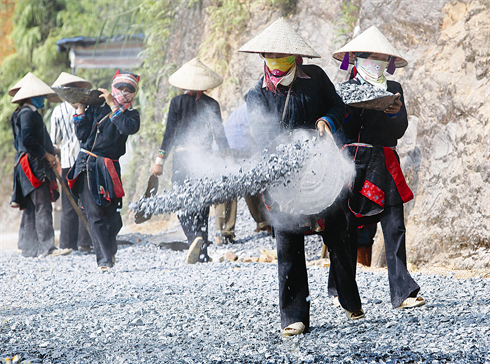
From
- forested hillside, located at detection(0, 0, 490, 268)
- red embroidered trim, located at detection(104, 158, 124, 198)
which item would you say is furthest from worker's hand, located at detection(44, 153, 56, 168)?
forested hillside, located at detection(0, 0, 490, 268)

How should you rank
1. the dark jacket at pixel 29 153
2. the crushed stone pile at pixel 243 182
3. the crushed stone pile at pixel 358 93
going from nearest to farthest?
the crushed stone pile at pixel 243 182 → the crushed stone pile at pixel 358 93 → the dark jacket at pixel 29 153

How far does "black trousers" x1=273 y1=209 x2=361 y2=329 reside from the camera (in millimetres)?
3574

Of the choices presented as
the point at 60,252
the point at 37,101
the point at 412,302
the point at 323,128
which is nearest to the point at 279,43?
the point at 323,128

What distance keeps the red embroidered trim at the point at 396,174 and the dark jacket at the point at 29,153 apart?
5233 mm

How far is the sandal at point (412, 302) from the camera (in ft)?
13.0

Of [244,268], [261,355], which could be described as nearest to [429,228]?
[244,268]

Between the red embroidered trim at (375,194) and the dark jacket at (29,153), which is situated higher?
the red embroidered trim at (375,194)

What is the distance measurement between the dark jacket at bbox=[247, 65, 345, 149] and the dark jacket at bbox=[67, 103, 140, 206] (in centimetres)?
284

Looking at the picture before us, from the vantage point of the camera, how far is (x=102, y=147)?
21.2ft

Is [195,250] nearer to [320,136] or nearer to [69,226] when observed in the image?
[69,226]

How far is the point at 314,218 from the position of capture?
363 cm

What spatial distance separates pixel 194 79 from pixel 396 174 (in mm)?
3076

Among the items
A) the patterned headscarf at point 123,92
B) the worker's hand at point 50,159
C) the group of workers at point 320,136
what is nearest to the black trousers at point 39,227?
the worker's hand at point 50,159

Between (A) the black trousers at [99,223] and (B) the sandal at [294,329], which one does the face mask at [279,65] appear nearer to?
(B) the sandal at [294,329]
